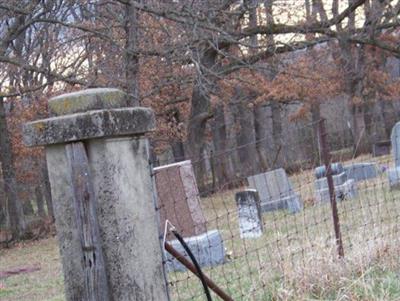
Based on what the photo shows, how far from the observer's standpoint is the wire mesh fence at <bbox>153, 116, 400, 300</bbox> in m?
5.89

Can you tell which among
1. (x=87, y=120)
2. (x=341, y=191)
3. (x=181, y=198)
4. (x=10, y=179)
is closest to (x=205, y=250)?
(x=181, y=198)

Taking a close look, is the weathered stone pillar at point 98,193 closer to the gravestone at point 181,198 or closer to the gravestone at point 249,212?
the gravestone at point 181,198

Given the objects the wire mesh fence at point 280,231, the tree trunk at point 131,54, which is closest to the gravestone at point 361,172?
the wire mesh fence at point 280,231

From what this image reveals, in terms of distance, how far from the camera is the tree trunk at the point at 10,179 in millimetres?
22484

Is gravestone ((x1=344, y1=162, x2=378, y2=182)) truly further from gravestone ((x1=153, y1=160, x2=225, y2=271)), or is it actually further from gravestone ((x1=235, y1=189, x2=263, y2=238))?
gravestone ((x1=153, y1=160, x2=225, y2=271))

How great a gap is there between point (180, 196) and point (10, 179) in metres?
13.9

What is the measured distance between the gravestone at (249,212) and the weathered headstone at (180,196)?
1.35 m

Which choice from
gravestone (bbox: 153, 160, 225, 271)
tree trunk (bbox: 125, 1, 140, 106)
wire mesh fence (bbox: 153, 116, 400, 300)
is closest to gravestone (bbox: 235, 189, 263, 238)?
wire mesh fence (bbox: 153, 116, 400, 300)

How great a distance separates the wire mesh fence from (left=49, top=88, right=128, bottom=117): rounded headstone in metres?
0.61

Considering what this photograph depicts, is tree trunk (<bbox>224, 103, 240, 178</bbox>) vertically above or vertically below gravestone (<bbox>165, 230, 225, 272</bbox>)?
above

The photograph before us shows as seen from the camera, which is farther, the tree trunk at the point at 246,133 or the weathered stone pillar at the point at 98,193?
the tree trunk at the point at 246,133

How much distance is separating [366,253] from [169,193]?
14.8 feet

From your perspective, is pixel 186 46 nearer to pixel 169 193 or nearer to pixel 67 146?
pixel 169 193

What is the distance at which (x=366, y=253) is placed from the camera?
6.28 m
